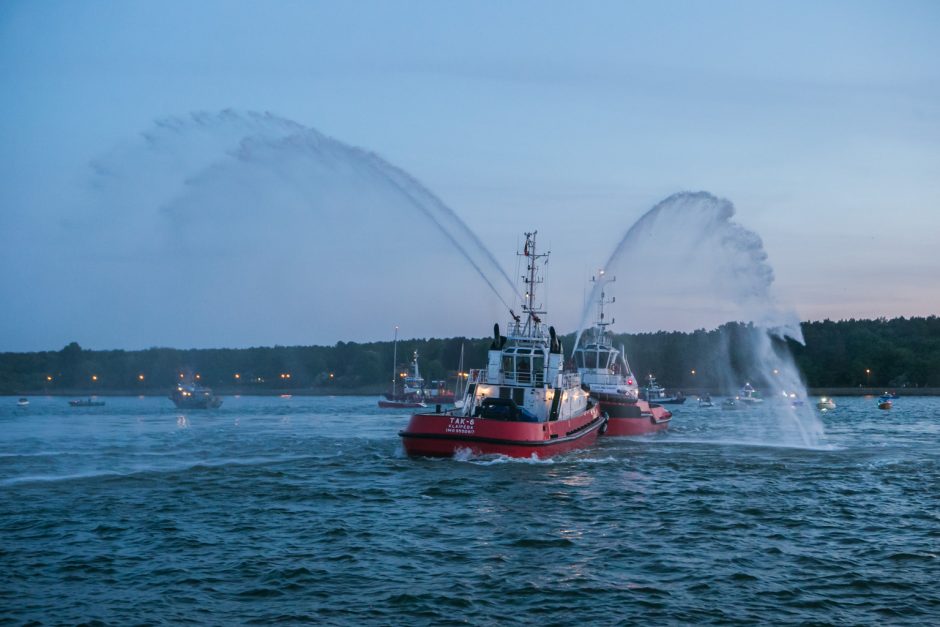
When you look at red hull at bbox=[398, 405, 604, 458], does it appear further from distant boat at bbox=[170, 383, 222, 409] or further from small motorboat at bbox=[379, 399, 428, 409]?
distant boat at bbox=[170, 383, 222, 409]

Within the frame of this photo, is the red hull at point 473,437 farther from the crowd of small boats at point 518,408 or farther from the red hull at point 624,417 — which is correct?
the red hull at point 624,417

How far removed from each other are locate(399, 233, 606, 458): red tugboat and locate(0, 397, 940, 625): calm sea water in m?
1.00

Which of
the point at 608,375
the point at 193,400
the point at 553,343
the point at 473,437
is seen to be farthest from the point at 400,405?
the point at 473,437

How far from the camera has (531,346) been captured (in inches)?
1766

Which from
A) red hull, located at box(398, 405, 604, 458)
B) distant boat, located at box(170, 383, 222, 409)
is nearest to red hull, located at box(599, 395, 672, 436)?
red hull, located at box(398, 405, 604, 458)

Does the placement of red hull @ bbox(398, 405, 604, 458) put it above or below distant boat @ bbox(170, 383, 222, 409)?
above

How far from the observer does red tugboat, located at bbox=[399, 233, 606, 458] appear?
38.2 meters

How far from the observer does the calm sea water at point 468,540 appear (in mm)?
16828

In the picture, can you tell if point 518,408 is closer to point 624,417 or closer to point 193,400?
point 624,417

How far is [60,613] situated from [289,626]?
469 centimetres

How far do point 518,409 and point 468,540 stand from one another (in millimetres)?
18419

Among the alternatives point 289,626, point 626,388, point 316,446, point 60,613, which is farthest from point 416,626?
point 626,388

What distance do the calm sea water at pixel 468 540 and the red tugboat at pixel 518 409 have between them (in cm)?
100

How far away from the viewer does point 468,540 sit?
925 inches
